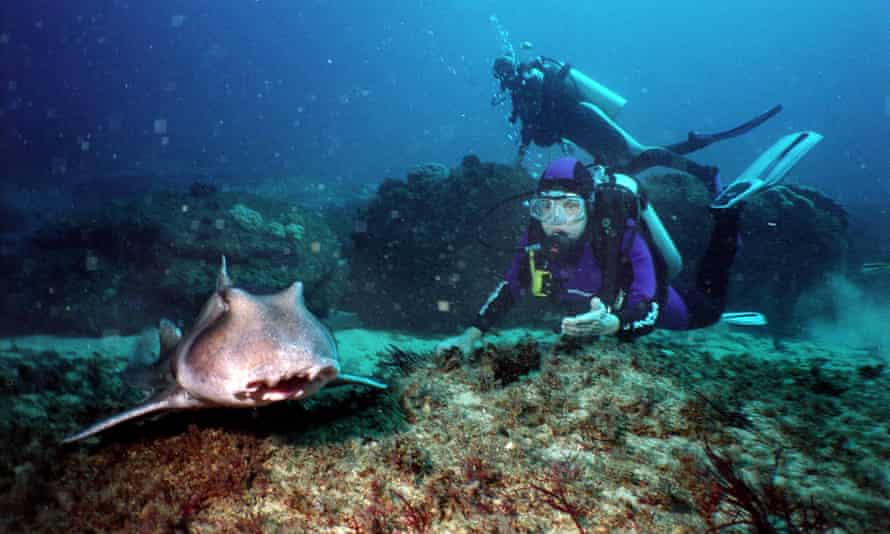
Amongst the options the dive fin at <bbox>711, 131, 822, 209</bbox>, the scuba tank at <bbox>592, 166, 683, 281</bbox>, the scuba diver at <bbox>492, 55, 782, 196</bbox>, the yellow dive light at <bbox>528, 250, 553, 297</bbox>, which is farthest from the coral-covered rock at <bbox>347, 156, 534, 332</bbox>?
the dive fin at <bbox>711, 131, 822, 209</bbox>

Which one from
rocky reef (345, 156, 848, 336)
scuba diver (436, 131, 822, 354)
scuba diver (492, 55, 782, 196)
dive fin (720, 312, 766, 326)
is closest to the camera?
scuba diver (436, 131, 822, 354)

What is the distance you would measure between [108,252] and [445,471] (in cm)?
1191

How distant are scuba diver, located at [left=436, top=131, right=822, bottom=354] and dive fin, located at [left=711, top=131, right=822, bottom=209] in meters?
0.02

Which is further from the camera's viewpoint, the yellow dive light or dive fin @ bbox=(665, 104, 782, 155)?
dive fin @ bbox=(665, 104, 782, 155)

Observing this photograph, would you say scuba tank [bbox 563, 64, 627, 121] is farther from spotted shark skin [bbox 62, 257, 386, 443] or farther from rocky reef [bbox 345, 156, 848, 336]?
spotted shark skin [bbox 62, 257, 386, 443]

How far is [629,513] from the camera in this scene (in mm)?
1904

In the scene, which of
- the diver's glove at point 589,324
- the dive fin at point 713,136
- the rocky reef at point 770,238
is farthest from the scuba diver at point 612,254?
the rocky reef at point 770,238

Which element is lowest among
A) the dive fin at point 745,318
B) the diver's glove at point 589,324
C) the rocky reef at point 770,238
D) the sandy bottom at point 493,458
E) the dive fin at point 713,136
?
the sandy bottom at point 493,458

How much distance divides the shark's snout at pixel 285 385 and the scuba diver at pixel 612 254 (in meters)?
3.40

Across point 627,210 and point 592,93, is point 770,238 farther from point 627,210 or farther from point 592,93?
point 627,210

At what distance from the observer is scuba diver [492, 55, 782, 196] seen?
34.1 feet

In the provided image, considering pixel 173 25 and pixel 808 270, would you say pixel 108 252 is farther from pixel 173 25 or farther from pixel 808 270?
pixel 173 25

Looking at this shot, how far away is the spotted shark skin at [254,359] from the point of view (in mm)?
1730

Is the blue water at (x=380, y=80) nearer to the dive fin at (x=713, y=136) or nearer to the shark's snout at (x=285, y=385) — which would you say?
the dive fin at (x=713, y=136)
